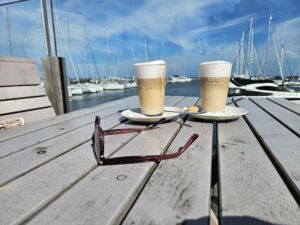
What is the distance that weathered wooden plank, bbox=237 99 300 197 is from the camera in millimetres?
475

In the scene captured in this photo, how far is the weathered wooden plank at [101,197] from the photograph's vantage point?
347mm

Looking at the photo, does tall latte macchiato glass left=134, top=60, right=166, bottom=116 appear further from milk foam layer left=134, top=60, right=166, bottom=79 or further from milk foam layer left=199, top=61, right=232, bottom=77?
milk foam layer left=199, top=61, right=232, bottom=77

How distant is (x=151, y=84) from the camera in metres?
0.96

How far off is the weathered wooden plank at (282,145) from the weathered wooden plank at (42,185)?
1.47 ft

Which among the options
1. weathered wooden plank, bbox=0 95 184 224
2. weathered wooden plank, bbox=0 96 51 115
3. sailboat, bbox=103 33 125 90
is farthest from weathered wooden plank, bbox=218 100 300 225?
sailboat, bbox=103 33 125 90

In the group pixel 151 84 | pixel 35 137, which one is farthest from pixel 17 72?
pixel 151 84

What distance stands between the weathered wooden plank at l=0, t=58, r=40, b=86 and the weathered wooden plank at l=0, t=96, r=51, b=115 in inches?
4.9

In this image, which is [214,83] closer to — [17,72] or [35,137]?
[35,137]

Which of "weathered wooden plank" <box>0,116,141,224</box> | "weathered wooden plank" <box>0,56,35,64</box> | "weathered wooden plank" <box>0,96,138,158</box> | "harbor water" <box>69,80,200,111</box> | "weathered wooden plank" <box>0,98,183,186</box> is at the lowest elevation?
"harbor water" <box>69,80,200,111</box>

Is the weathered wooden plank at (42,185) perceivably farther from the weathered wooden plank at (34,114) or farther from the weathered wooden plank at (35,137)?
the weathered wooden plank at (34,114)

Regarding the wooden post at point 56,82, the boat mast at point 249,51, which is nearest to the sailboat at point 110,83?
the boat mast at point 249,51

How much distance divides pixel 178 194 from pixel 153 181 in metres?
0.07

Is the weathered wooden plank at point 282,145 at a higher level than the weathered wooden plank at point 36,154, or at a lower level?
lower

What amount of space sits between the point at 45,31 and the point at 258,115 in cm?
174
